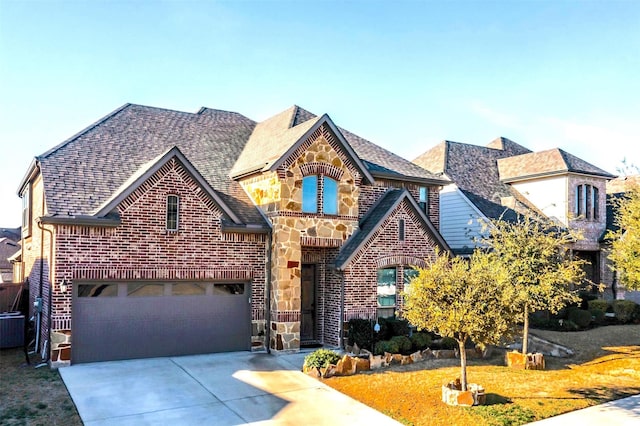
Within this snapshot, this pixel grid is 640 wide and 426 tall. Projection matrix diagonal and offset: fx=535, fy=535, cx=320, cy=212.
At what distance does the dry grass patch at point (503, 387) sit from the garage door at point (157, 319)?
4328mm

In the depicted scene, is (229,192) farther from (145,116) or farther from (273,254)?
(145,116)

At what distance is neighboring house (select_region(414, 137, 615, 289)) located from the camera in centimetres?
2388

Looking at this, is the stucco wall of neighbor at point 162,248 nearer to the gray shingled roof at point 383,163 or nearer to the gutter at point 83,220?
the gutter at point 83,220

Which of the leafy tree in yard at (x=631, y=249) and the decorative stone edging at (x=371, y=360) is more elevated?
the leafy tree in yard at (x=631, y=249)

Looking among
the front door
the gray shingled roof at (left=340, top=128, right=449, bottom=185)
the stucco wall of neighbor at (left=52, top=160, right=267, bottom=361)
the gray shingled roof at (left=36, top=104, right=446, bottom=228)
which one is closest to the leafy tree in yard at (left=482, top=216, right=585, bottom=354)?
the gray shingled roof at (left=340, top=128, right=449, bottom=185)

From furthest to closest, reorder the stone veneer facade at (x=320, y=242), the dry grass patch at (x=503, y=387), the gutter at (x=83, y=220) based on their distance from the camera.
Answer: the stone veneer facade at (x=320, y=242) < the gutter at (x=83, y=220) < the dry grass patch at (x=503, y=387)

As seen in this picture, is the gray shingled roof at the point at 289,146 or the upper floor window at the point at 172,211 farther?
the gray shingled roof at the point at 289,146

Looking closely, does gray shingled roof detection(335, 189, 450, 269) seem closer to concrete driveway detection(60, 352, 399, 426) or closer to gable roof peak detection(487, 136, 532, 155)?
concrete driveway detection(60, 352, 399, 426)

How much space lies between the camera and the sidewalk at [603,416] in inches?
395

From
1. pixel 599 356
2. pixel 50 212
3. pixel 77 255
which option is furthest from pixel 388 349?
pixel 50 212

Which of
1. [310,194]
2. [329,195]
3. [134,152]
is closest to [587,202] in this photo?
[329,195]

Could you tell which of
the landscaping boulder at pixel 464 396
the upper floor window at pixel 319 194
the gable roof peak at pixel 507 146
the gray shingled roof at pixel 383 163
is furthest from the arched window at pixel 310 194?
the gable roof peak at pixel 507 146

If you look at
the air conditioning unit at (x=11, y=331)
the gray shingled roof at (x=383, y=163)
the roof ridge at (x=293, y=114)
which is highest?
the roof ridge at (x=293, y=114)

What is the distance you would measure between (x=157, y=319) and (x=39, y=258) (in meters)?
4.83
